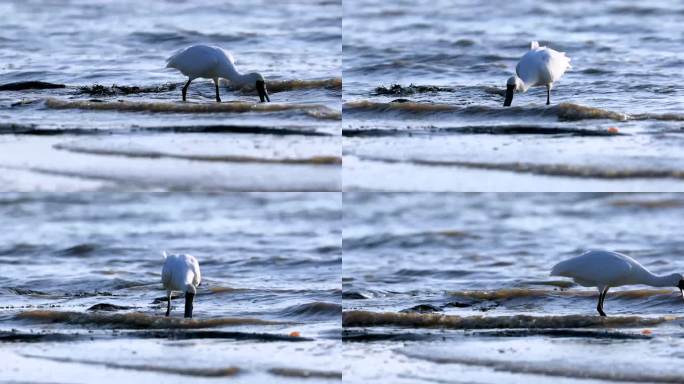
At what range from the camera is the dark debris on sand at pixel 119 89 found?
44.5 feet

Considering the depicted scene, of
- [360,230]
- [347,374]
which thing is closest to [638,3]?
[360,230]

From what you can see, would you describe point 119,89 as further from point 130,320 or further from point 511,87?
point 130,320

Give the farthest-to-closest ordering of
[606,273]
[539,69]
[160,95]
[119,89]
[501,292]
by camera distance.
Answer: [119,89]
[160,95]
[539,69]
[501,292]
[606,273]

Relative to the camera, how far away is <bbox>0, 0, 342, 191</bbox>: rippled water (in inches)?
412

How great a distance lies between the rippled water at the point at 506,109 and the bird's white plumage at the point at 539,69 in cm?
22

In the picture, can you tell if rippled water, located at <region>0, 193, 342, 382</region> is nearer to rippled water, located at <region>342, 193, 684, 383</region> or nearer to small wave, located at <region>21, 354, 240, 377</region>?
small wave, located at <region>21, 354, 240, 377</region>

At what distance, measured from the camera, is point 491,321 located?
983 centimetres

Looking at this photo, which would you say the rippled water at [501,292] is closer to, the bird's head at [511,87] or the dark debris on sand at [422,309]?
the dark debris on sand at [422,309]

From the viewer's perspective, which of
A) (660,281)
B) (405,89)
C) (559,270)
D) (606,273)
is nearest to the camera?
(606,273)

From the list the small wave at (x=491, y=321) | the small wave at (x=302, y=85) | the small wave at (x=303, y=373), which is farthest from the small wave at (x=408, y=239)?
the small wave at (x=303, y=373)

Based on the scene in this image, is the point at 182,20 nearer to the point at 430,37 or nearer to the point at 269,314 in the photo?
the point at 430,37

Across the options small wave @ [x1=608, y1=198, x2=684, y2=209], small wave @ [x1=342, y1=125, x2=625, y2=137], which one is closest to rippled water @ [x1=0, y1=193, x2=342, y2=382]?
small wave @ [x1=342, y1=125, x2=625, y2=137]

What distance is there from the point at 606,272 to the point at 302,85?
466cm

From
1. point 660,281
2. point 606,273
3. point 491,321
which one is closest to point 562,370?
point 491,321
